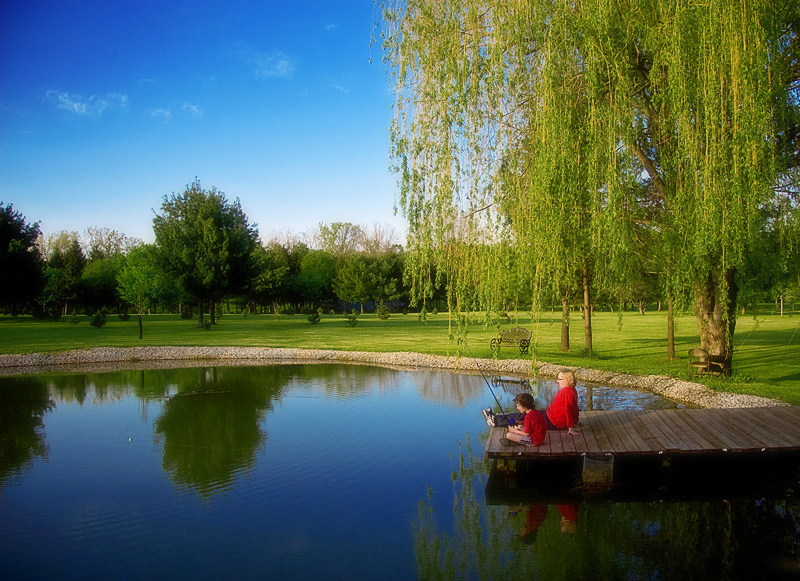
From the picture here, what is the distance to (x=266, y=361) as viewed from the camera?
23.3m

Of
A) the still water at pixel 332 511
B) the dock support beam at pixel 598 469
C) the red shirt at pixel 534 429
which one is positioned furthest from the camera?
the red shirt at pixel 534 429

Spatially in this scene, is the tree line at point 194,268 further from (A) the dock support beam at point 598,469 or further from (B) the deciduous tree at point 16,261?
(A) the dock support beam at point 598,469

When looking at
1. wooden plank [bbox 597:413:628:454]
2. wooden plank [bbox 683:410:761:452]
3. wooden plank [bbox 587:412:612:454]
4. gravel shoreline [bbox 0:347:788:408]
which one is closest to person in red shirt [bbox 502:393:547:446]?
wooden plank [bbox 587:412:612:454]

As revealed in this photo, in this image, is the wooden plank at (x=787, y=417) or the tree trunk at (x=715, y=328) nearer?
the wooden plank at (x=787, y=417)

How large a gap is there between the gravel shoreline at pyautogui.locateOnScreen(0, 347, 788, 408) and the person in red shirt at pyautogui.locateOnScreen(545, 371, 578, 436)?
21.7ft

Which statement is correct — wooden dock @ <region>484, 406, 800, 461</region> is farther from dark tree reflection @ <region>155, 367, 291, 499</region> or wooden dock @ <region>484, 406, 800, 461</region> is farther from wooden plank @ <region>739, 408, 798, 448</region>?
dark tree reflection @ <region>155, 367, 291, 499</region>

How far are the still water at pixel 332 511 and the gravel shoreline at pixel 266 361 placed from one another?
3.81m

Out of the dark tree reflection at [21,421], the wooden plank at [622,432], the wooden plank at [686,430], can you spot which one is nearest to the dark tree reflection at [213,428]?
the dark tree reflection at [21,421]

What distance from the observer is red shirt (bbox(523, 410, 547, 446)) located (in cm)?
807

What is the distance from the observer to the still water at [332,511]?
18.9ft

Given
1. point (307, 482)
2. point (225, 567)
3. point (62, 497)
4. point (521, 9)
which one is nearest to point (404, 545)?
point (225, 567)

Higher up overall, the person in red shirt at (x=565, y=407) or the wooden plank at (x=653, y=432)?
the person in red shirt at (x=565, y=407)

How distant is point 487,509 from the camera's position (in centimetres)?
713

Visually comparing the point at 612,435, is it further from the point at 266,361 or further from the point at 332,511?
the point at 266,361
